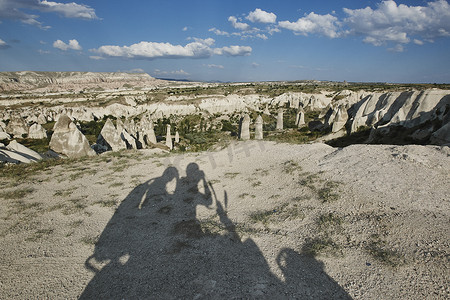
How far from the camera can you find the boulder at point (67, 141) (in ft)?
46.1

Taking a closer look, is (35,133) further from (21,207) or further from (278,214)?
(278,214)

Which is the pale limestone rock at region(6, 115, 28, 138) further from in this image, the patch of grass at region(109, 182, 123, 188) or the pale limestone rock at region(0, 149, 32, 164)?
the patch of grass at region(109, 182, 123, 188)

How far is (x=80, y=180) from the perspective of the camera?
9977mm

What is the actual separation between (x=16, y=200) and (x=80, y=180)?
2.28 meters

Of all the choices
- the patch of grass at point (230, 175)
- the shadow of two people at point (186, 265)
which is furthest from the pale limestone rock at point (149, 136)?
the shadow of two people at point (186, 265)

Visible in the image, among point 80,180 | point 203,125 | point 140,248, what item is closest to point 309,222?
point 140,248

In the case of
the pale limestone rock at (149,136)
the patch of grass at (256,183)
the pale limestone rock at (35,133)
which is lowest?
the pale limestone rock at (35,133)

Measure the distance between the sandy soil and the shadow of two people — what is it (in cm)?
3

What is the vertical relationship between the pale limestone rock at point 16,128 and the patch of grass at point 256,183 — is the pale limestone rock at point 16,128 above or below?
below

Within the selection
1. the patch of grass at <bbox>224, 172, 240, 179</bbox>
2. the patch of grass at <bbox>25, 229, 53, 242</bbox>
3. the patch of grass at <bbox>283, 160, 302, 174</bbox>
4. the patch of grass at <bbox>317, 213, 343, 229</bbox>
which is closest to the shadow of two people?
the patch of grass at <bbox>317, 213, 343, 229</bbox>

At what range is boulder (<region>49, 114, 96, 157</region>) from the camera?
14062 mm

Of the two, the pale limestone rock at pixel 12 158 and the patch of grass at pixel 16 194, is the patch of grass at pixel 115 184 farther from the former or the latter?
the pale limestone rock at pixel 12 158

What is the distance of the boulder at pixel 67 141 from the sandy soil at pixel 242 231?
3.61 m

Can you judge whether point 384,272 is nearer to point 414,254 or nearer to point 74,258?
point 414,254
